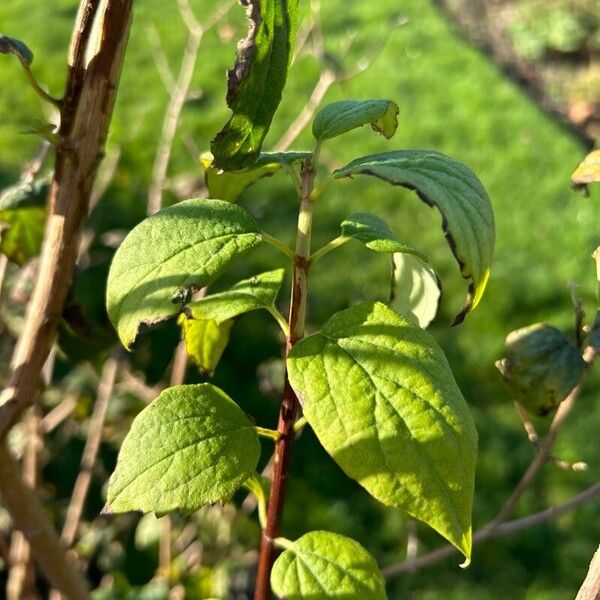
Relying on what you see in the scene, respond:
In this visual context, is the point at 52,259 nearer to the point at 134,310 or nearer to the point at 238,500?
the point at 134,310

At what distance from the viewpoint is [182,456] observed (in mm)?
753

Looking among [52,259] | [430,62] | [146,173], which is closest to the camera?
[52,259]

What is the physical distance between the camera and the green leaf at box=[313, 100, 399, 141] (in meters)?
0.80

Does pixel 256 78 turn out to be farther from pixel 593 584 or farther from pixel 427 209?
pixel 427 209

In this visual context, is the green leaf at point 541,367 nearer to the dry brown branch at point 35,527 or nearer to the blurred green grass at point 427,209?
the dry brown branch at point 35,527

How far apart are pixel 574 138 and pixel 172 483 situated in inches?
187

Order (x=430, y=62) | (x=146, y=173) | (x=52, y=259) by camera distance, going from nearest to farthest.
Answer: (x=52, y=259)
(x=146, y=173)
(x=430, y=62)

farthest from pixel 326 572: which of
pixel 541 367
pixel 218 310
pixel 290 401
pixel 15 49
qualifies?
pixel 15 49

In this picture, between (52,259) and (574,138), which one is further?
(574,138)

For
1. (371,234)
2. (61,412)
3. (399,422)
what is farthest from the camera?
(61,412)

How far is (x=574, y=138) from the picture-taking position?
504 cm

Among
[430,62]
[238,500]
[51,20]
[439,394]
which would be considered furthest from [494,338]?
[51,20]

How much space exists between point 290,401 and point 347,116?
0.89ft

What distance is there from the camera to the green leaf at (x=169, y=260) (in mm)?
714
